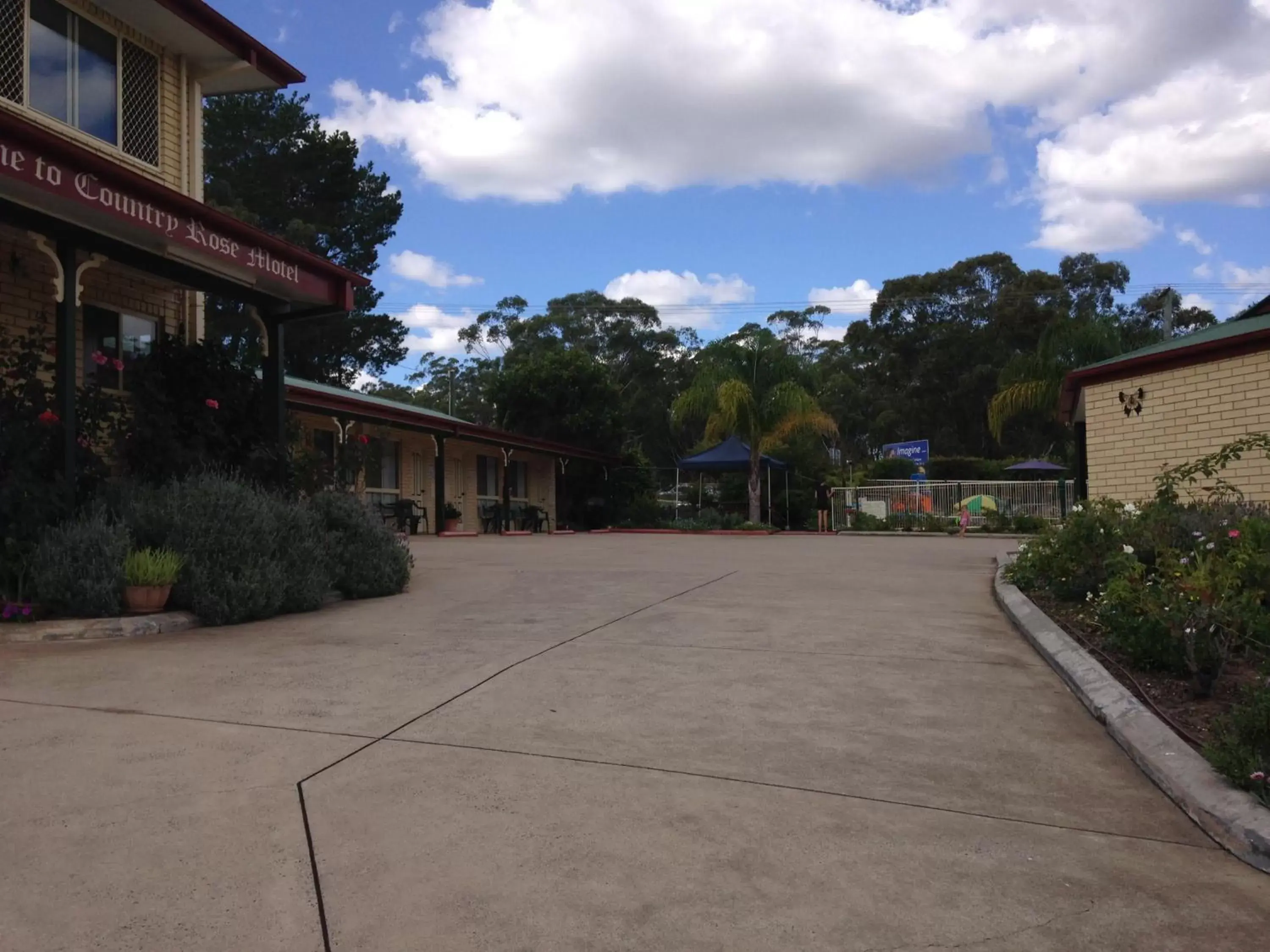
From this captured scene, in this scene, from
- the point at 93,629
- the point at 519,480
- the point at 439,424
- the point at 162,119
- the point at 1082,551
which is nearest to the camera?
the point at 93,629

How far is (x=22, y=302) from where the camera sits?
9.60 m

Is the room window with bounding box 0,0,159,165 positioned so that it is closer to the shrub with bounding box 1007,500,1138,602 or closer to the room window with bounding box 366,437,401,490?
the room window with bounding box 366,437,401,490

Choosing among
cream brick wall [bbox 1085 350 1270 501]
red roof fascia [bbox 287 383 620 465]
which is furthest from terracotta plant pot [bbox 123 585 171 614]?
red roof fascia [bbox 287 383 620 465]

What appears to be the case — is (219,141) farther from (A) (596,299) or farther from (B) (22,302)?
(B) (22,302)

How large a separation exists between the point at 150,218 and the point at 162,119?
3735 mm

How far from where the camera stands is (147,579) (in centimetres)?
712

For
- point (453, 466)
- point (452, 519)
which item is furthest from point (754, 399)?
point (452, 519)

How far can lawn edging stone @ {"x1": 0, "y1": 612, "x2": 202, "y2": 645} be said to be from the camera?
21.3ft

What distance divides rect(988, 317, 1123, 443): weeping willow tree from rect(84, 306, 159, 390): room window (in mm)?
27398

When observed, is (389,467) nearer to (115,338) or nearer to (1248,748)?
(115,338)

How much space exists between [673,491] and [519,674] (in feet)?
125

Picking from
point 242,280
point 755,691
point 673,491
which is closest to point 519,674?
point 755,691

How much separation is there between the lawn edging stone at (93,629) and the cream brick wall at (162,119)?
590 centimetres

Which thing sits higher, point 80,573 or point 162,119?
point 162,119
